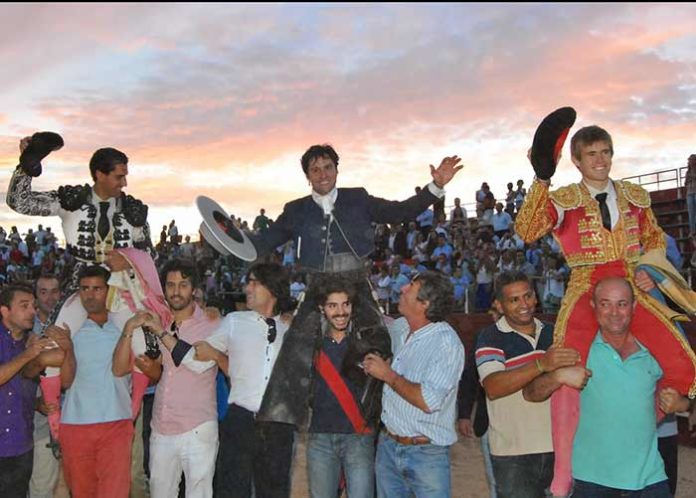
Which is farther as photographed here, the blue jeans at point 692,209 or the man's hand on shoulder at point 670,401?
the blue jeans at point 692,209

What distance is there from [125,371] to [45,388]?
47cm

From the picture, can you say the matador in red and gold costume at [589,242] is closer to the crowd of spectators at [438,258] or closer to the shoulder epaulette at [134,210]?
the shoulder epaulette at [134,210]

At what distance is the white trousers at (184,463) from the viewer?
175 inches

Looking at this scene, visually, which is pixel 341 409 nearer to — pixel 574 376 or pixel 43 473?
pixel 574 376

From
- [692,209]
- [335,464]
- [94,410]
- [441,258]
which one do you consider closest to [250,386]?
[335,464]

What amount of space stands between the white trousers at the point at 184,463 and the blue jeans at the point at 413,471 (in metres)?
1.10

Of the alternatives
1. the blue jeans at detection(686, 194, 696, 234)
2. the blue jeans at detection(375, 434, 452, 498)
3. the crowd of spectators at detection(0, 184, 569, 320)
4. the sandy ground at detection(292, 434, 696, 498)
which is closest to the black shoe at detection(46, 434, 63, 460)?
the sandy ground at detection(292, 434, 696, 498)

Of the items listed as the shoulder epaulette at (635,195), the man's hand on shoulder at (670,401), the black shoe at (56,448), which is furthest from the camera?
the black shoe at (56,448)

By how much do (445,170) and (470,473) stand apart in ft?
15.0

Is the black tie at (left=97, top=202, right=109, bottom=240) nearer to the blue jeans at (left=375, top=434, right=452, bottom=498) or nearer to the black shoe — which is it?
the black shoe

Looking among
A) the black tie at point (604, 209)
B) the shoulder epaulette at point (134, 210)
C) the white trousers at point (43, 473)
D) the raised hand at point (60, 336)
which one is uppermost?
the shoulder epaulette at point (134, 210)

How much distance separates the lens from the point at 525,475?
3.94 metres

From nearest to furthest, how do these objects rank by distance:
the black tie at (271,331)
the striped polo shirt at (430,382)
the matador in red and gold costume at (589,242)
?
the matador in red and gold costume at (589,242)
the striped polo shirt at (430,382)
the black tie at (271,331)

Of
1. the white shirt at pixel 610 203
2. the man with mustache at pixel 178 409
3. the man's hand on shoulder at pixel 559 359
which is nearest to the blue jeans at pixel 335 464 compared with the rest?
the man with mustache at pixel 178 409
